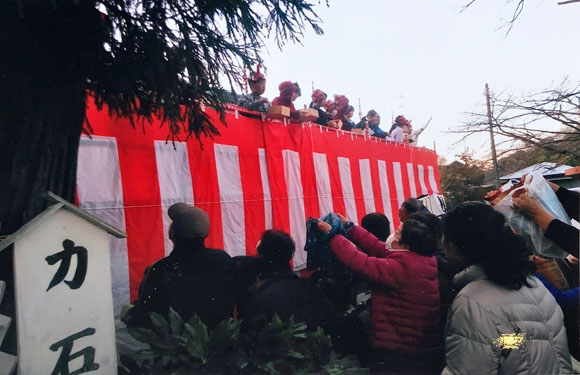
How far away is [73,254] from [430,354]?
1.87m

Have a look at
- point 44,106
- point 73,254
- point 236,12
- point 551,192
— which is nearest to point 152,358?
point 73,254

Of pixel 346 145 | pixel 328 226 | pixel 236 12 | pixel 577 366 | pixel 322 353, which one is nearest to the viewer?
pixel 322 353

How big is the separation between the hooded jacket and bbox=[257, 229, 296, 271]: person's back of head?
118cm

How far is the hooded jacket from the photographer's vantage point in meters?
1.68

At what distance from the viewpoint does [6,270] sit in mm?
1862

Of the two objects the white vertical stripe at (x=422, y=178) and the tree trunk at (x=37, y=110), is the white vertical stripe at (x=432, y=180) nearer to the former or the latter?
the white vertical stripe at (x=422, y=178)

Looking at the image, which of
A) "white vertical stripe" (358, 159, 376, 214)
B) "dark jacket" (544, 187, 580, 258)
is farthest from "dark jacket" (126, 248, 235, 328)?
"white vertical stripe" (358, 159, 376, 214)

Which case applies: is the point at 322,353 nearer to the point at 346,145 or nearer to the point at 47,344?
the point at 47,344

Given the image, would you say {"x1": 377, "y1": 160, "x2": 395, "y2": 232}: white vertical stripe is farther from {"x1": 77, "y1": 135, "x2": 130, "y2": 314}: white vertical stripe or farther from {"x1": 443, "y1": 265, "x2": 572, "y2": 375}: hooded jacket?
{"x1": 443, "y1": 265, "x2": 572, "y2": 375}: hooded jacket

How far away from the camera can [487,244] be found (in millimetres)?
1882

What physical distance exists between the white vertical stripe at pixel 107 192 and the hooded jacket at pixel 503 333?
281 centimetres

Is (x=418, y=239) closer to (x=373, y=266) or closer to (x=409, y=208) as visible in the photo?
(x=373, y=266)

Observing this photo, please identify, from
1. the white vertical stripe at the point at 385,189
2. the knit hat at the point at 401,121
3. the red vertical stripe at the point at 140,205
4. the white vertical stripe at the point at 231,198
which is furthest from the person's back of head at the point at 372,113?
the red vertical stripe at the point at 140,205

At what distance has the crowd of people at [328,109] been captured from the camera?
5.39 metres
